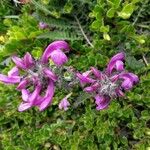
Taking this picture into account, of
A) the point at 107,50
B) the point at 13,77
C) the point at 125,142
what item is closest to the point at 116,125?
the point at 125,142

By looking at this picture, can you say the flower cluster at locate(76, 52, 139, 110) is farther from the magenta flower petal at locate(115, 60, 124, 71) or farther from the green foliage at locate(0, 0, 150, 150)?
the green foliage at locate(0, 0, 150, 150)

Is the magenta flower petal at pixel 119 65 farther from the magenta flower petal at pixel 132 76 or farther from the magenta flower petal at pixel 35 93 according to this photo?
→ the magenta flower petal at pixel 35 93

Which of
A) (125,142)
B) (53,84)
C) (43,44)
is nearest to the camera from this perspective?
(53,84)

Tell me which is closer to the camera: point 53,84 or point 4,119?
point 53,84

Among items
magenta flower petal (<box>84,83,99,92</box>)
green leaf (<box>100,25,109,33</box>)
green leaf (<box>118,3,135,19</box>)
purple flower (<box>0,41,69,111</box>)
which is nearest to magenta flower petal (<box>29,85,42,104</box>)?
purple flower (<box>0,41,69,111</box>)

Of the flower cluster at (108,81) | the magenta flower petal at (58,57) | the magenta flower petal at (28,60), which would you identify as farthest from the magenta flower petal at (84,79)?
the magenta flower petal at (28,60)

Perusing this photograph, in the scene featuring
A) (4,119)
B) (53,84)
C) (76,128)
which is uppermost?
(53,84)

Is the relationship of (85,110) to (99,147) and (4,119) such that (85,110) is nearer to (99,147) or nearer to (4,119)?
(99,147)
